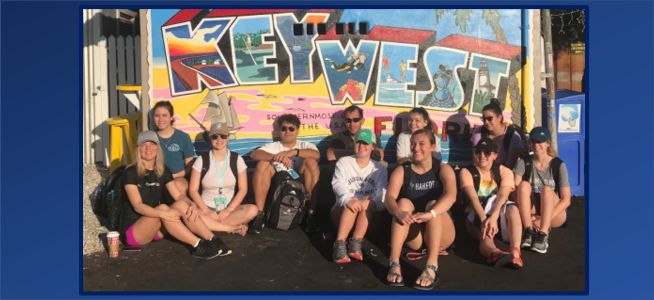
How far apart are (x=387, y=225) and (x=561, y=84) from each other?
1035 cm

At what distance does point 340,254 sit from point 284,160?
1.41m

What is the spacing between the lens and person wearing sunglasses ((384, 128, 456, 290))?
6.57 meters

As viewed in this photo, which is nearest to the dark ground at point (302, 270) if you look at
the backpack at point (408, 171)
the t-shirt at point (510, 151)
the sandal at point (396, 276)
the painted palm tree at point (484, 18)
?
the sandal at point (396, 276)

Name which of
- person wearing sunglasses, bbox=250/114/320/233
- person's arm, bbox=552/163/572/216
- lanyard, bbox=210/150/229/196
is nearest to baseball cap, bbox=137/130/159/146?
lanyard, bbox=210/150/229/196

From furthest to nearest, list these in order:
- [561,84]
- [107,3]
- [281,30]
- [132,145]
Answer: [561,84]
[132,145]
[281,30]
[107,3]

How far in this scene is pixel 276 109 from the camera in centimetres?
879

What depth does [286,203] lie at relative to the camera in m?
7.79

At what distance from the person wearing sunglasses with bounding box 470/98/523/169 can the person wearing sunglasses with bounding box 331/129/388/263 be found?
146 cm

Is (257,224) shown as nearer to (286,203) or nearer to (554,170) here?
(286,203)

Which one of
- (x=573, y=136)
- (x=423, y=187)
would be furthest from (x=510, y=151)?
(x=423, y=187)

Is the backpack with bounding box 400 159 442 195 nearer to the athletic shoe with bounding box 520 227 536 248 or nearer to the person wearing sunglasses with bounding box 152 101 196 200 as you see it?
the athletic shoe with bounding box 520 227 536 248

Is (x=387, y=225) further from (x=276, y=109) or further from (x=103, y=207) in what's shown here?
(x=103, y=207)

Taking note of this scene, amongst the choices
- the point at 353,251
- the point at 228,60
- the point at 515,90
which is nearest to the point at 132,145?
the point at 228,60

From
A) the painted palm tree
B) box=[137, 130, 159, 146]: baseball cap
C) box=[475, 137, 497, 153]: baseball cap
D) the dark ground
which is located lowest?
the dark ground
